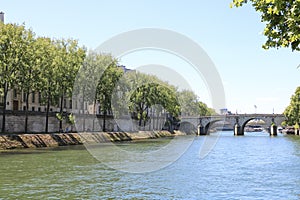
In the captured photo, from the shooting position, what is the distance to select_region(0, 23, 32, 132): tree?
5400 centimetres

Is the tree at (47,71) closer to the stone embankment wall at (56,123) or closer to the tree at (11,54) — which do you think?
the tree at (11,54)

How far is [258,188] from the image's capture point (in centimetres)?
2453

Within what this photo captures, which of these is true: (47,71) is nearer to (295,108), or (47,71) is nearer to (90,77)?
(90,77)

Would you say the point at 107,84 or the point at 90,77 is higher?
the point at 90,77

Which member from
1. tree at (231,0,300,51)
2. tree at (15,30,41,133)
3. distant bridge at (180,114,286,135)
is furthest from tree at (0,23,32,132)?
distant bridge at (180,114,286,135)

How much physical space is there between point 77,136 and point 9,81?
18.8m

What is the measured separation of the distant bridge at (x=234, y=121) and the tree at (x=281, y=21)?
126813mm

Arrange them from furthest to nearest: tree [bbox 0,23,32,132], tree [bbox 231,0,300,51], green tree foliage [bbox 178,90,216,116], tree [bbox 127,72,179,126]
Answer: green tree foliage [bbox 178,90,216,116] → tree [bbox 127,72,179,126] → tree [bbox 0,23,32,132] → tree [bbox 231,0,300,51]

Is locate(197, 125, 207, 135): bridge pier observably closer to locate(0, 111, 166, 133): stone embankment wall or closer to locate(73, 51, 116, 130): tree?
locate(0, 111, 166, 133): stone embankment wall

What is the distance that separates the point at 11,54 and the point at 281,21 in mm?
45112

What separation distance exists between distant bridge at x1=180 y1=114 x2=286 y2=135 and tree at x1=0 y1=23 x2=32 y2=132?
100 m

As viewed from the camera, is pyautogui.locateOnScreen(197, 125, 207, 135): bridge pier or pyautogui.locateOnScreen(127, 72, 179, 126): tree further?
pyautogui.locateOnScreen(197, 125, 207, 135): bridge pier

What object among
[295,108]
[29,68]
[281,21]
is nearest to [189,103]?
[295,108]

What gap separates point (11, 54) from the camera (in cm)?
5462
